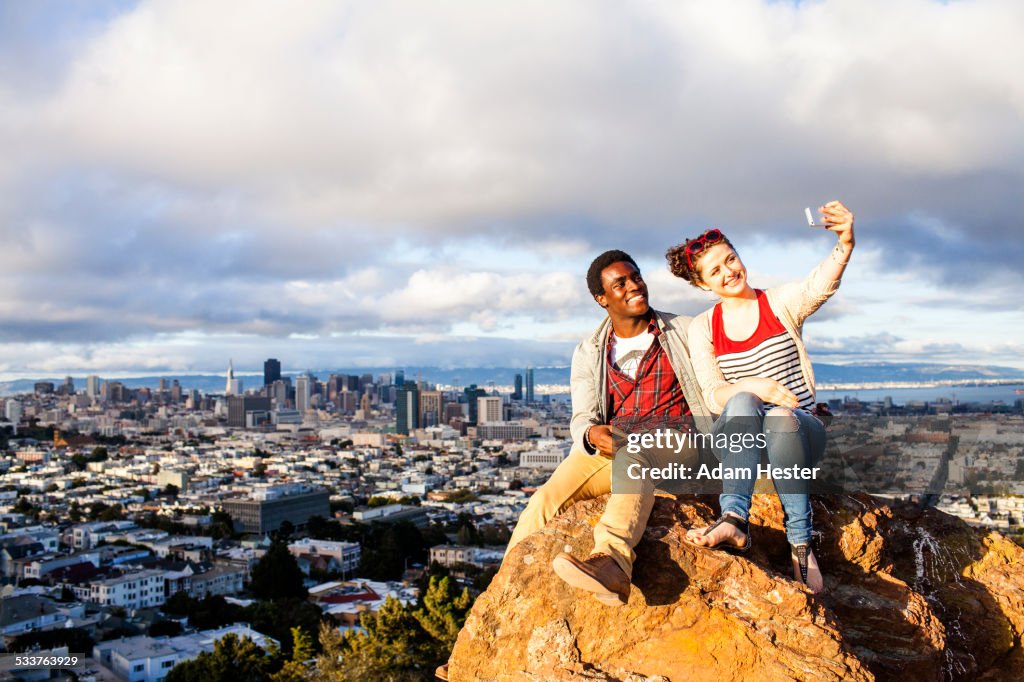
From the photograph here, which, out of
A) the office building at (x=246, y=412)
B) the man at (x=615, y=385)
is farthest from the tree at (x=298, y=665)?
the office building at (x=246, y=412)

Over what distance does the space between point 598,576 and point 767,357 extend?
937 millimetres

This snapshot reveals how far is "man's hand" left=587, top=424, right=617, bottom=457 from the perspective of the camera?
2.96m

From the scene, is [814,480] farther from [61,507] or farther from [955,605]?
[61,507]

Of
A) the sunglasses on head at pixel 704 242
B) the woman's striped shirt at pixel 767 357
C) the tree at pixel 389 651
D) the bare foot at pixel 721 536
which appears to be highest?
the sunglasses on head at pixel 704 242

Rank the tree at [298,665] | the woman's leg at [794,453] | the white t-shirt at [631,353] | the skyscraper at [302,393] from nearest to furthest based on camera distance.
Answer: the woman's leg at [794,453], the white t-shirt at [631,353], the tree at [298,665], the skyscraper at [302,393]

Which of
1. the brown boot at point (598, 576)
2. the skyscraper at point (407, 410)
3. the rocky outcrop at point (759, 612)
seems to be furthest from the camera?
the skyscraper at point (407, 410)

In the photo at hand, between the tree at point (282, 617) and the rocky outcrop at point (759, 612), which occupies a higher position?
the rocky outcrop at point (759, 612)

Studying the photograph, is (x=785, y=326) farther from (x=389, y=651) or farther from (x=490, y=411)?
(x=490, y=411)

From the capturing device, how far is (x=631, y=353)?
3.19m

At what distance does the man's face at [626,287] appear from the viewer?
315cm

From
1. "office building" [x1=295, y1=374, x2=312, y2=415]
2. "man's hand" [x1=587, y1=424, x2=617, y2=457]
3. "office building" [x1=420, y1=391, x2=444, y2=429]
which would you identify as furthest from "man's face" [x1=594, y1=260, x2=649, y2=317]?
"office building" [x1=295, y1=374, x2=312, y2=415]

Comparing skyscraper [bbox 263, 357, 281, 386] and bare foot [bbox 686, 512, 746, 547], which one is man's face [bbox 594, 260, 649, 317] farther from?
skyscraper [bbox 263, 357, 281, 386]

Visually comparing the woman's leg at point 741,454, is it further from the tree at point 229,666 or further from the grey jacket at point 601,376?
the tree at point 229,666

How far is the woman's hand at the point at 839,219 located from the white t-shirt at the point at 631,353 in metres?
0.68
